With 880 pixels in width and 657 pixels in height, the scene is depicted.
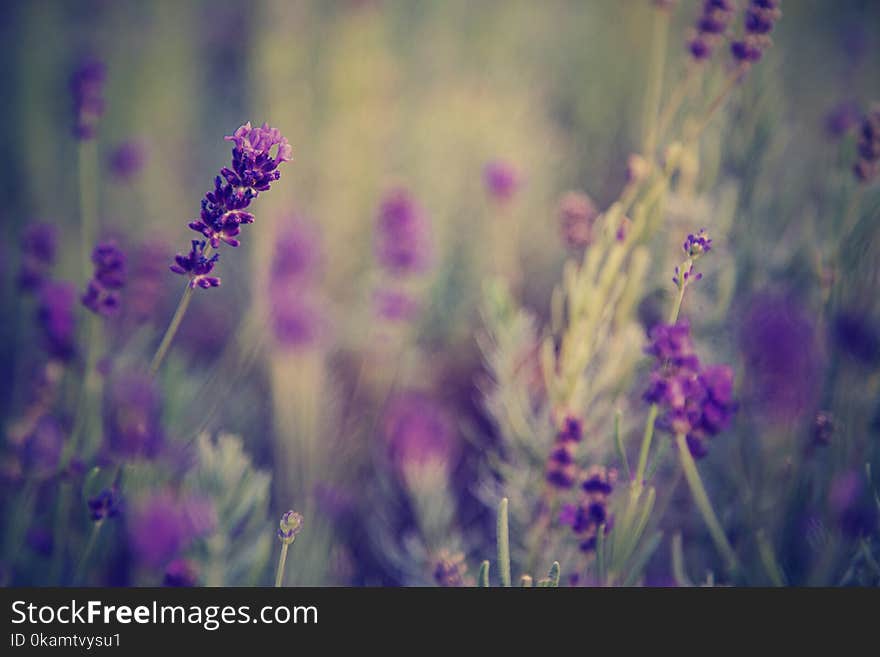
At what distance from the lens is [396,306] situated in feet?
4.34

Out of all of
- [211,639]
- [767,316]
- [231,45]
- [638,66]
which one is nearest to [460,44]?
[638,66]

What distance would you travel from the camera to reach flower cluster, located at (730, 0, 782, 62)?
80 centimetres

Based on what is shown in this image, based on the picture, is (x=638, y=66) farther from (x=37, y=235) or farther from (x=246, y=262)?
(x=37, y=235)

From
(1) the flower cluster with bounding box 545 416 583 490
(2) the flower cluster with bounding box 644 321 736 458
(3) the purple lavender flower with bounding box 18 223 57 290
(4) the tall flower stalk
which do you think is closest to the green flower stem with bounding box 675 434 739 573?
(2) the flower cluster with bounding box 644 321 736 458

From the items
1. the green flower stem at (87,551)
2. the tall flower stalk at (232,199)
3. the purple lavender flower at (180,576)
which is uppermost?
the tall flower stalk at (232,199)

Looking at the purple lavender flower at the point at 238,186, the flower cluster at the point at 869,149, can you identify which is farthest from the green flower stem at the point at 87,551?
the flower cluster at the point at 869,149

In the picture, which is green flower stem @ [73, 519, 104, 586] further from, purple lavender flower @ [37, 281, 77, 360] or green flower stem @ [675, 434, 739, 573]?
green flower stem @ [675, 434, 739, 573]

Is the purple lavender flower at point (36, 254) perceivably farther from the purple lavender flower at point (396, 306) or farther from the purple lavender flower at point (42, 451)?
the purple lavender flower at point (396, 306)

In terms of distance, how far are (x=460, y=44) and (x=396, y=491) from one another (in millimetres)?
1690

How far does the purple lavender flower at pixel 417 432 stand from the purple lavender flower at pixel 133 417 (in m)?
0.44

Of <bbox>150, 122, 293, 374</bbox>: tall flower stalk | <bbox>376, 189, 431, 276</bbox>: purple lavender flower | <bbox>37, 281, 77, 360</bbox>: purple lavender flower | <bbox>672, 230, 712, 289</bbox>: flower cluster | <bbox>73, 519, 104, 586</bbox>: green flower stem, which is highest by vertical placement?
<bbox>376, 189, 431, 276</bbox>: purple lavender flower

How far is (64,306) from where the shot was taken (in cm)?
102

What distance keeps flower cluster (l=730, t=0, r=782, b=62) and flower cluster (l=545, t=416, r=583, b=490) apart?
0.54m

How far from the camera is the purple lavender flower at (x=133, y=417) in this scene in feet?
2.96
